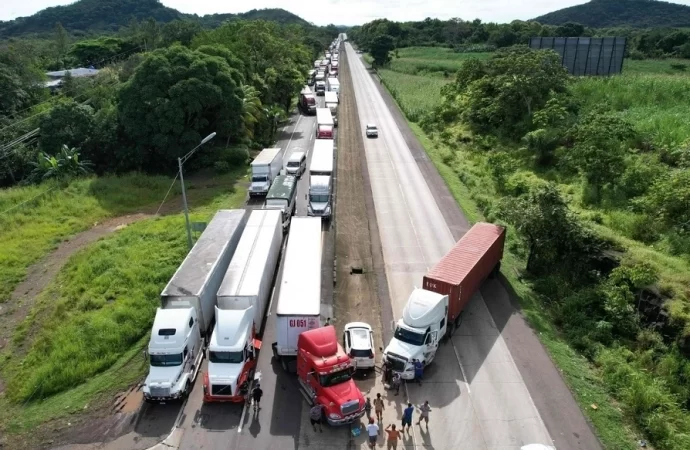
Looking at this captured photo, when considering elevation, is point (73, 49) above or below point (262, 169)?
above

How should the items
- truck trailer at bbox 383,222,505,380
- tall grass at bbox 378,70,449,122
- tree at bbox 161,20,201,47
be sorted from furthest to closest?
1. tree at bbox 161,20,201,47
2. tall grass at bbox 378,70,449,122
3. truck trailer at bbox 383,222,505,380

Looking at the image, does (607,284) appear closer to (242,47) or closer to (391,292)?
(391,292)

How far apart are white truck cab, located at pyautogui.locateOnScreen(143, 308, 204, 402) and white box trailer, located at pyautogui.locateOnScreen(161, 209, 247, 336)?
85cm

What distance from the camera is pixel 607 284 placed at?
24.6 meters

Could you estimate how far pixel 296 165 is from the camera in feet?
149

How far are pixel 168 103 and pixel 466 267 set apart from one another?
106ft

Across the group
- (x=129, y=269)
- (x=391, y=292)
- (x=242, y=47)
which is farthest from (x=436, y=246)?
(x=242, y=47)

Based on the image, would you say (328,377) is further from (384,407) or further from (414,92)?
(414,92)

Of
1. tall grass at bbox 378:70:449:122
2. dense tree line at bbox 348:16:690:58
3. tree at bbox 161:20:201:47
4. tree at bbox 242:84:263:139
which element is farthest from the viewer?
dense tree line at bbox 348:16:690:58

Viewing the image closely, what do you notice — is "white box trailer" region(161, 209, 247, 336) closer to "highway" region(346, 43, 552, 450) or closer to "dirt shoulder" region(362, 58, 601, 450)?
"highway" region(346, 43, 552, 450)

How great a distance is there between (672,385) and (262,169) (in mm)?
31378

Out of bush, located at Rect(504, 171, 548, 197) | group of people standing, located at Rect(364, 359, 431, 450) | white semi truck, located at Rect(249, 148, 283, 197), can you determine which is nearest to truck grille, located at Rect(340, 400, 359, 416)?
group of people standing, located at Rect(364, 359, 431, 450)

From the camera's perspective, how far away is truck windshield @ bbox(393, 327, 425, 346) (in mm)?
20781

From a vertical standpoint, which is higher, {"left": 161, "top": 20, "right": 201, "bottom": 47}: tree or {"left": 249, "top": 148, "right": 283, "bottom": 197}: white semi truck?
{"left": 161, "top": 20, "right": 201, "bottom": 47}: tree
